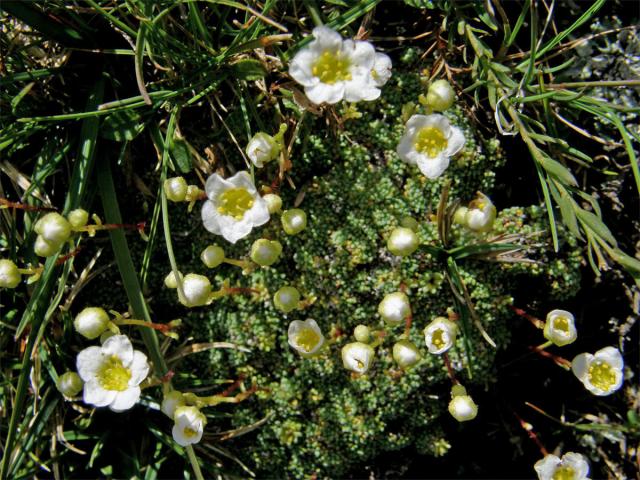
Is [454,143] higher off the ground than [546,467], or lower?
higher

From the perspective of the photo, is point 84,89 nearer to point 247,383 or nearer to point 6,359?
point 6,359

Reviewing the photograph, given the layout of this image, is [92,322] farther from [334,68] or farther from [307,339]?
[334,68]

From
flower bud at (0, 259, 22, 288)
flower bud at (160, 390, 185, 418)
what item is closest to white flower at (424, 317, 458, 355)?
flower bud at (160, 390, 185, 418)

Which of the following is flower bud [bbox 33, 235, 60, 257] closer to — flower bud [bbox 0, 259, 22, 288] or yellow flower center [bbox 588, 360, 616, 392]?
flower bud [bbox 0, 259, 22, 288]

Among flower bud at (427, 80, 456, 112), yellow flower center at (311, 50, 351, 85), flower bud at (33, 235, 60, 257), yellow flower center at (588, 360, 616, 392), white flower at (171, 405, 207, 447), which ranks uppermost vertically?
yellow flower center at (311, 50, 351, 85)

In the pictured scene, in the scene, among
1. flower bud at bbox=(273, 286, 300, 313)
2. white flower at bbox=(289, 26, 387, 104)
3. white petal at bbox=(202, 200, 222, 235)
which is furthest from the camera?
flower bud at bbox=(273, 286, 300, 313)

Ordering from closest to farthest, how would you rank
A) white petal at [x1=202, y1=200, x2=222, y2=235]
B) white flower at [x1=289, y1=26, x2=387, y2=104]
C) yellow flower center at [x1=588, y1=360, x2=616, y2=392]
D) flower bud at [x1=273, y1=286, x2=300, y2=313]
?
1. white flower at [x1=289, y1=26, x2=387, y2=104]
2. white petal at [x1=202, y1=200, x2=222, y2=235]
3. flower bud at [x1=273, y1=286, x2=300, y2=313]
4. yellow flower center at [x1=588, y1=360, x2=616, y2=392]

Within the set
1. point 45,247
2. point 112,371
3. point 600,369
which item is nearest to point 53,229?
point 45,247

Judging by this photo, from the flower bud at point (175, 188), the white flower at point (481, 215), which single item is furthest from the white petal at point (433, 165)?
the flower bud at point (175, 188)
